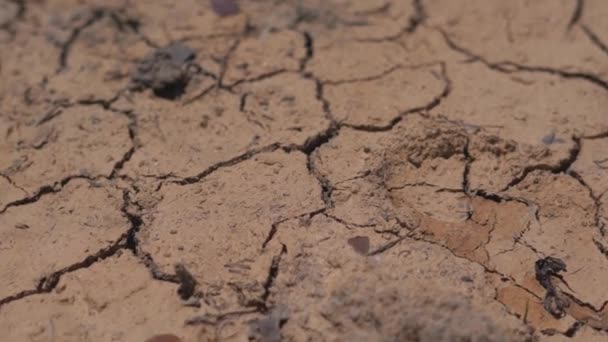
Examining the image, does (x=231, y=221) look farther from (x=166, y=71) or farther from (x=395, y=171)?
(x=166, y=71)

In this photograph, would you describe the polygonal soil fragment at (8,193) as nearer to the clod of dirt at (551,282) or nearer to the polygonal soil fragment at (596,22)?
the clod of dirt at (551,282)

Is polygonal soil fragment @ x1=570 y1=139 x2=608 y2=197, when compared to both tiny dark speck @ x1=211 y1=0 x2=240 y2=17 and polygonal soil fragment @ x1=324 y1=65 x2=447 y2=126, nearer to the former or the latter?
polygonal soil fragment @ x1=324 y1=65 x2=447 y2=126

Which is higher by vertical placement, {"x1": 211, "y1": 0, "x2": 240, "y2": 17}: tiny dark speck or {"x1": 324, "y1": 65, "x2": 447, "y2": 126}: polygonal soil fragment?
{"x1": 211, "y1": 0, "x2": 240, "y2": 17}: tiny dark speck

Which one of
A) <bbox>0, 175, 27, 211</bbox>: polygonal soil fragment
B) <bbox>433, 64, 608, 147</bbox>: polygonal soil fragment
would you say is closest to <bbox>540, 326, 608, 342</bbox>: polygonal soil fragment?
<bbox>433, 64, 608, 147</bbox>: polygonal soil fragment

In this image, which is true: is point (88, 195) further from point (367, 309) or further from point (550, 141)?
point (550, 141)

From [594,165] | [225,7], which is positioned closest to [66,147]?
[225,7]

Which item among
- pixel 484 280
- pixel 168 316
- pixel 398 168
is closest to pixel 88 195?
pixel 168 316

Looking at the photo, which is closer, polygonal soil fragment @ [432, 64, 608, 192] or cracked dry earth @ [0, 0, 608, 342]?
cracked dry earth @ [0, 0, 608, 342]

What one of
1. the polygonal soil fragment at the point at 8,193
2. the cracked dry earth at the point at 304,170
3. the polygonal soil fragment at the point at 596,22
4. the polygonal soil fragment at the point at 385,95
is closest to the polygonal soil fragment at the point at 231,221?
the cracked dry earth at the point at 304,170
